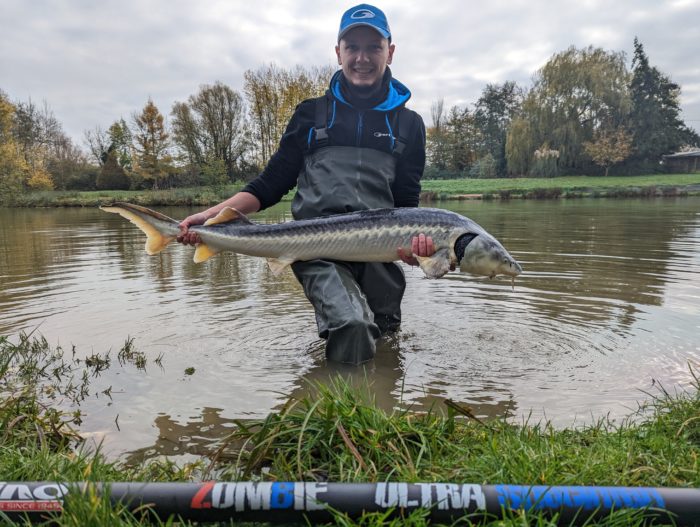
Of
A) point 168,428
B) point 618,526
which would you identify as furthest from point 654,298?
point 168,428

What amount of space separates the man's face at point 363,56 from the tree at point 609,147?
5406cm

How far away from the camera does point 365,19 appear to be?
4.87 metres

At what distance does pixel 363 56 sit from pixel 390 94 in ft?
1.62

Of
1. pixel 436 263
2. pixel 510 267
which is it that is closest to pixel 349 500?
pixel 436 263

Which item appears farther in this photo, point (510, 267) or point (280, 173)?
point (280, 173)

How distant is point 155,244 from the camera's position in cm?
→ 487

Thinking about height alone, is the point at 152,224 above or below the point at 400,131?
below

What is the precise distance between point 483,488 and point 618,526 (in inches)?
20.3

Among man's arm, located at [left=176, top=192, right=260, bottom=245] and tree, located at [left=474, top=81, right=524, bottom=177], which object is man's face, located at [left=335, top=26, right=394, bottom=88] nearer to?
man's arm, located at [left=176, top=192, right=260, bottom=245]

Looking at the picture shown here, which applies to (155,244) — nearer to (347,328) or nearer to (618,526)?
(347,328)

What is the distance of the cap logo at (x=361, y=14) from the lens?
4887 millimetres

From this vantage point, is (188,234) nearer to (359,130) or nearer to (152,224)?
(152,224)

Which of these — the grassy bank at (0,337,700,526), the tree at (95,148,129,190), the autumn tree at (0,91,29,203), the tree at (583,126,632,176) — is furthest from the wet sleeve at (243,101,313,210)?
the tree at (95,148,129,190)

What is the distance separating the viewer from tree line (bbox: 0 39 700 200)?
51.1 meters
